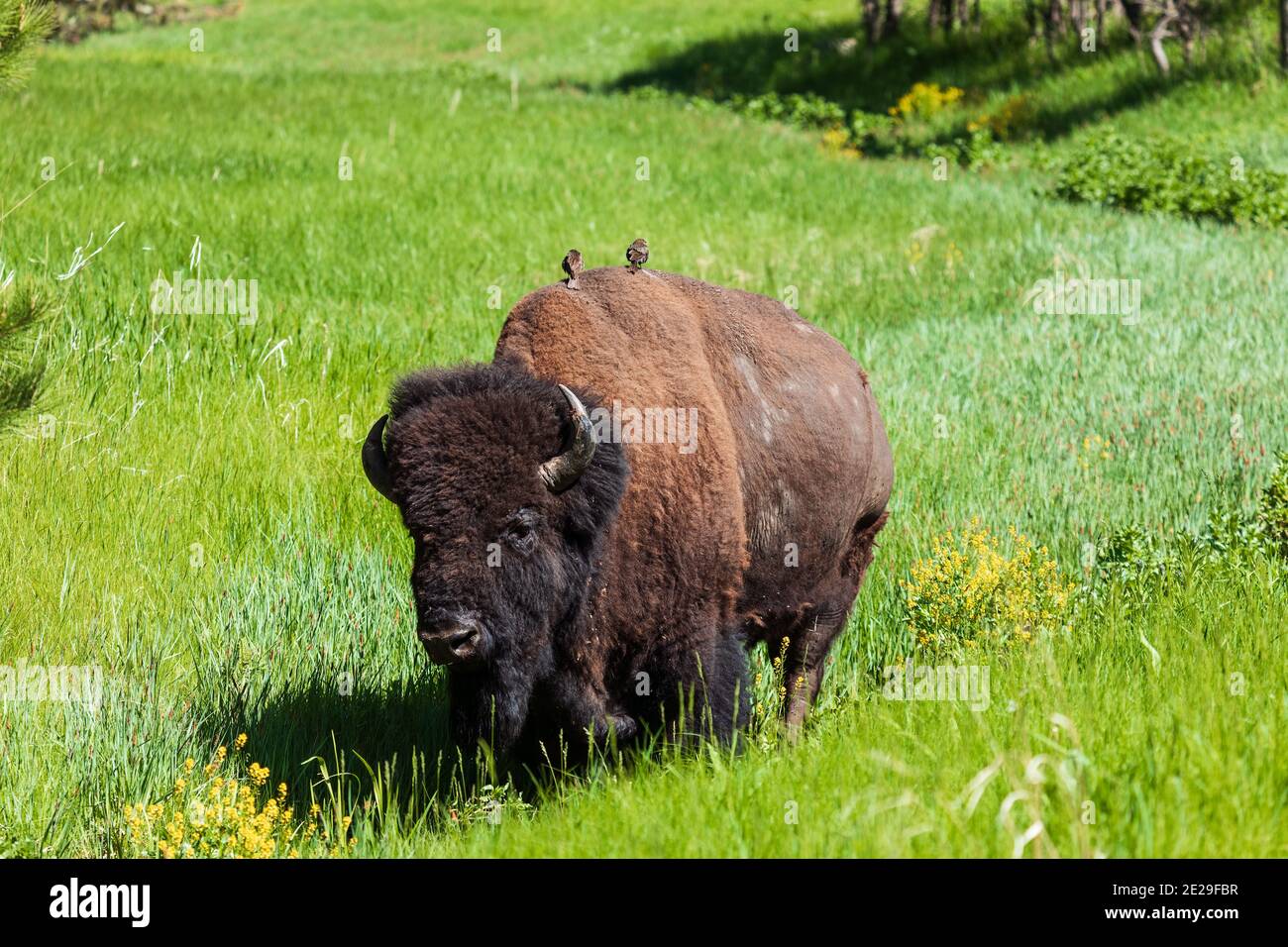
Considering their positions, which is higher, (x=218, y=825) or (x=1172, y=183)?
(x=1172, y=183)

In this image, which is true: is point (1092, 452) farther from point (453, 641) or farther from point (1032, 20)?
point (1032, 20)

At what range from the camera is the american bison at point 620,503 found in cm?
421

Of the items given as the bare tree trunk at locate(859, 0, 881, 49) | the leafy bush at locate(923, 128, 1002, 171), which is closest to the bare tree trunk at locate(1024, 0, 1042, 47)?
the bare tree trunk at locate(859, 0, 881, 49)

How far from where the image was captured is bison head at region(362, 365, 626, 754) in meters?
4.08

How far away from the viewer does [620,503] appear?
15.1 ft

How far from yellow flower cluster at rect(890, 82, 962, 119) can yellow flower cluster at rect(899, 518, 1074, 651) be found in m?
23.8

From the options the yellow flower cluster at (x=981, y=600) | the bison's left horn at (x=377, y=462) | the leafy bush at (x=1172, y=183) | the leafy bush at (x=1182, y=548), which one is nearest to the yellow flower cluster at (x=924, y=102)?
the leafy bush at (x=1172, y=183)

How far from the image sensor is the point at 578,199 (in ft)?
55.3

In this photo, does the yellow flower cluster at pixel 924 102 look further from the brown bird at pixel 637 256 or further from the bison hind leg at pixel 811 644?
the brown bird at pixel 637 256

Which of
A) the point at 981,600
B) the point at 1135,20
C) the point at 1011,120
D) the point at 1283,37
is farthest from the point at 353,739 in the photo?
the point at 1135,20

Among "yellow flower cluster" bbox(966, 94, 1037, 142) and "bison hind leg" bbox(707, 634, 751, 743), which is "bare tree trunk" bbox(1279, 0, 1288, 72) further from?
"bison hind leg" bbox(707, 634, 751, 743)

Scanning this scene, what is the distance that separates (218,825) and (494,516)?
4.71 feet

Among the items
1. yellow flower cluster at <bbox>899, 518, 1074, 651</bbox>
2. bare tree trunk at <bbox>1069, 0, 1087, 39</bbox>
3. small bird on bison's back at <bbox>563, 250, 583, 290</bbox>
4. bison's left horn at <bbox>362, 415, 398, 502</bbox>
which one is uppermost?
bare tree trunk at <bbox>1069, 0, 1087, 39</bbox>
